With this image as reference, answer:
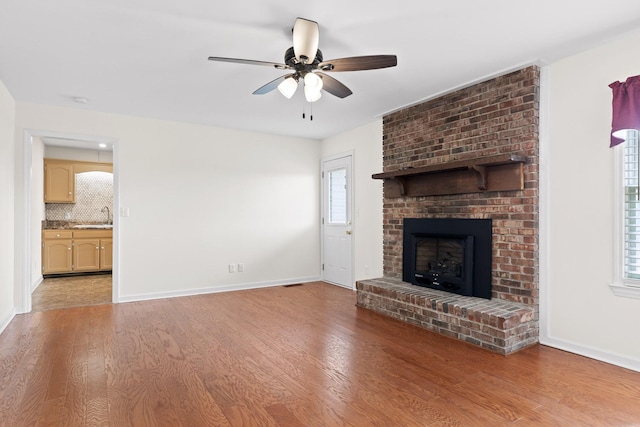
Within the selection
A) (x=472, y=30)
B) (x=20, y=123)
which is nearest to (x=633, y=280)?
(x=472, y=30)

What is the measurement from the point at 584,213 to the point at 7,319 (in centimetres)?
541

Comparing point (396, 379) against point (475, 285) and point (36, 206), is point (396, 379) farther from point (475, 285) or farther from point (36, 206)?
point (36, 206)

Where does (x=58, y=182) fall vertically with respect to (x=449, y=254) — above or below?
above

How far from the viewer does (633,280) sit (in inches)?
102

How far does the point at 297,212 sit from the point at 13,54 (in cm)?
395

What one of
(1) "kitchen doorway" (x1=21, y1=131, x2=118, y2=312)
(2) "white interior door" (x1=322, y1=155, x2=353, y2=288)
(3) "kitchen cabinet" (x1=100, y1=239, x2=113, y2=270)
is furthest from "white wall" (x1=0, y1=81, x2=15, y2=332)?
(2) "white interior door" (x1=322, y1=155, x2=353, y2=288)

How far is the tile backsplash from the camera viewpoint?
6929 millimetres

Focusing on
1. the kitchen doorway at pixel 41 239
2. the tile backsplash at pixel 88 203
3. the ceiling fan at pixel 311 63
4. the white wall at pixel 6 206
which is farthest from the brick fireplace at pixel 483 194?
the tile backsplash at pixel 88 203

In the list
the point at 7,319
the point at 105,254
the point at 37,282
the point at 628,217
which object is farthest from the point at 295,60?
the point at 105,254

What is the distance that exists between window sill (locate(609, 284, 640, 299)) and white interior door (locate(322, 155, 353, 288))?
328 cm

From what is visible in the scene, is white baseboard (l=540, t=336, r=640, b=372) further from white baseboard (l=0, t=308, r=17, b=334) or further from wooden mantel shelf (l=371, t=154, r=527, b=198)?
white baseboard (l=0, t=308, r=17, b=334)

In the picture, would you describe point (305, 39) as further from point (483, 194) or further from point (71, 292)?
point (71, 292)

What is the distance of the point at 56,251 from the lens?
642 centimetres

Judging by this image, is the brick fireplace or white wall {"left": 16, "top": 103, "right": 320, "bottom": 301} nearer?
the brick fireplace
